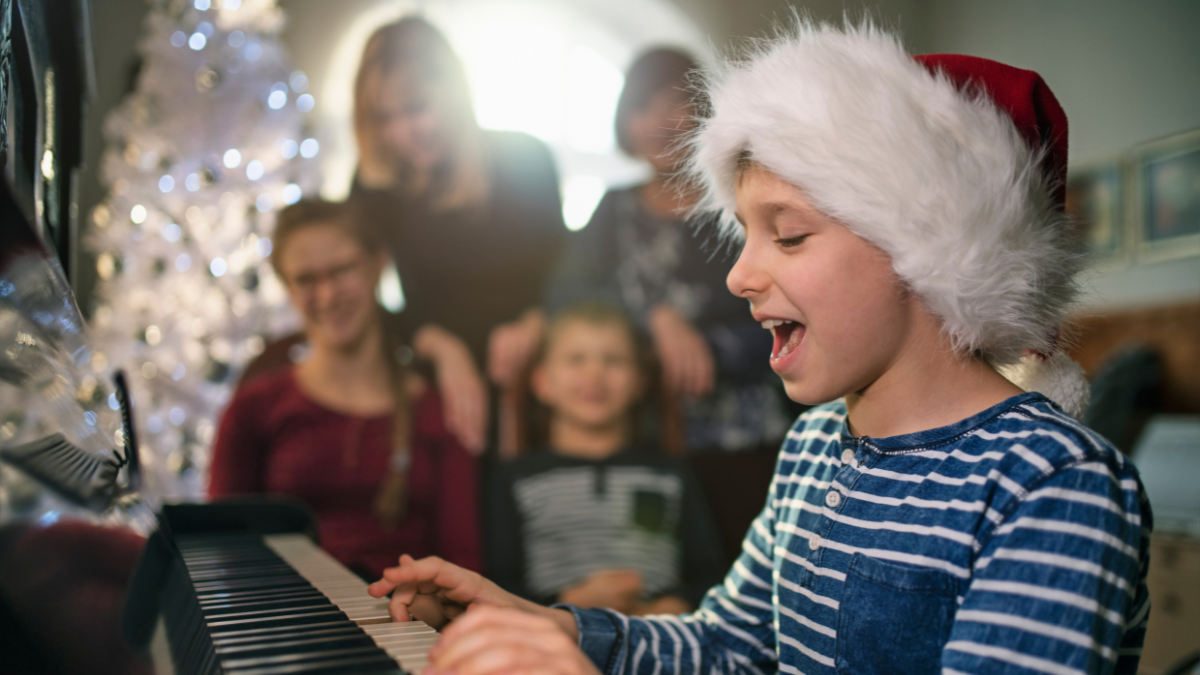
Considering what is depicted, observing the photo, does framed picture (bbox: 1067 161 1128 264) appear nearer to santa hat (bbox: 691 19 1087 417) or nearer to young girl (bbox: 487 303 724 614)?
young girl (bbox: 487 303 724 614)

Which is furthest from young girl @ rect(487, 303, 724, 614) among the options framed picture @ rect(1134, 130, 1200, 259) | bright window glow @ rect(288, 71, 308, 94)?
framed picture @ rect(1134, 130, 1200, 259)

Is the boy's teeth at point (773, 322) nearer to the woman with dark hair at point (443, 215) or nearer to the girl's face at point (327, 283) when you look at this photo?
the woman with dark hair at point (443, 215)

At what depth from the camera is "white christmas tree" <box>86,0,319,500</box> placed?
2.48 metres

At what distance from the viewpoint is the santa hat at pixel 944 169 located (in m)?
0.70

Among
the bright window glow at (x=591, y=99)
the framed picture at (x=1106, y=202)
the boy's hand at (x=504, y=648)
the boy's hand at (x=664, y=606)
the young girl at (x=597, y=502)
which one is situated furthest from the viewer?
the bright window glow at (x=591, y=99)

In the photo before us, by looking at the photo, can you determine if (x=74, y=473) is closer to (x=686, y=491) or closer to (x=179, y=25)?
(x=686, y=491)

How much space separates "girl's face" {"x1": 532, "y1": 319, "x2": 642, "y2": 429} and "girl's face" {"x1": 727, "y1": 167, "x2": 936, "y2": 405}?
1.85 meters

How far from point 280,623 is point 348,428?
201cm

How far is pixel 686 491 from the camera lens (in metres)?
2.51

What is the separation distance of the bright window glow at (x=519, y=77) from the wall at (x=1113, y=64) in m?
1.51

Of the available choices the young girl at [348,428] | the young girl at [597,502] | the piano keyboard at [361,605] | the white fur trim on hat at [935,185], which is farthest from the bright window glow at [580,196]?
the white fur trim on hat at [935,185]

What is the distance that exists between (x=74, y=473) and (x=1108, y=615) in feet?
2.34

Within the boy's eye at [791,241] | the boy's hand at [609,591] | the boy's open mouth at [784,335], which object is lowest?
the boy's hand at [609,591]

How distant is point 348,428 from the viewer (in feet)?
8.12
